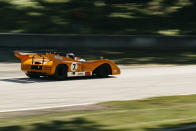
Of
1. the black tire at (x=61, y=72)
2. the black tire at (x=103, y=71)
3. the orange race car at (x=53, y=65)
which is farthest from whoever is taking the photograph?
the black tire at (x=103, y=71)

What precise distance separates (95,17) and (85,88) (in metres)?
16.4

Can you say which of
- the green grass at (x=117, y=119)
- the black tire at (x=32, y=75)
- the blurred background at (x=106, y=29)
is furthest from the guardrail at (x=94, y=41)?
the green grass at (x=117, y=119)

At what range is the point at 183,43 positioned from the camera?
23.2 m

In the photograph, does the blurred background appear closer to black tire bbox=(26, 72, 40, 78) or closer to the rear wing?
black tire bbox=(26, 72, 40, 78)

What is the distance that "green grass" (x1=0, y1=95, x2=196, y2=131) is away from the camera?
6598 mm

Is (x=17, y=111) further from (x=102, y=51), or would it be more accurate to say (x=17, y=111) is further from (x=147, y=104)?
(x=102, y=51)

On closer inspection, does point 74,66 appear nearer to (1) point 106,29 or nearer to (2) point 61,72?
(2) point 61,72

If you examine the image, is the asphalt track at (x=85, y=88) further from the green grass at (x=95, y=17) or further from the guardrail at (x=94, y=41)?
the green grass at (x=95, y=17)

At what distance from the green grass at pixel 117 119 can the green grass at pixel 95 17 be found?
667 inches

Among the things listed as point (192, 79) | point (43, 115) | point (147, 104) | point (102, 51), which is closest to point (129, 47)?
point (102, 51)

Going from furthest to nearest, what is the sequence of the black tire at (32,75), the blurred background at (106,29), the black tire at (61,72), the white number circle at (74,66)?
the blurred background at (106,29) → the white number circle at (74,66) → the black tire at (32,75) → the black tire at (61,72)

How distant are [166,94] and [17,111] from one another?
4.71 m

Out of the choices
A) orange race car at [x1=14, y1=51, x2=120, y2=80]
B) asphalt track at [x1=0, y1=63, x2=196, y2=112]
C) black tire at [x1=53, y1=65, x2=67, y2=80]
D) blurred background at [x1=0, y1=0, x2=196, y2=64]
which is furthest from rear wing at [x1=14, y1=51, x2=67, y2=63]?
blurred background at [x1=0, y1=0, x2=196, y2=64]

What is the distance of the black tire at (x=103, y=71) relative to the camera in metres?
15.1
